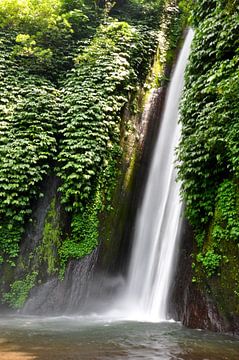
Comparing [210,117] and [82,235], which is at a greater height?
[210,117]

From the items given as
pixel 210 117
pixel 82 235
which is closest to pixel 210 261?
pixel 210 117

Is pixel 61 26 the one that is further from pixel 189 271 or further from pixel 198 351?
pixel 198 351

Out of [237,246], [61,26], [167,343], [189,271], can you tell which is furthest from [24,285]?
[61,26]

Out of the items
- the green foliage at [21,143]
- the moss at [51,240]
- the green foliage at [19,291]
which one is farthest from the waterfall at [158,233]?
the green foliage at [21,143]

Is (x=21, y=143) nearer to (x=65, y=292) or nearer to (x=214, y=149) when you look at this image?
(x=65, y=292)

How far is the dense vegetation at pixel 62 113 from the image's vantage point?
9211mm

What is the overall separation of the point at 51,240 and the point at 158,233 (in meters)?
2.95

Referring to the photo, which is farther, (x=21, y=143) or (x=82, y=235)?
(x=21, y=143)

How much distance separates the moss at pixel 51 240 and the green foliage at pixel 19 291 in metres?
0.47

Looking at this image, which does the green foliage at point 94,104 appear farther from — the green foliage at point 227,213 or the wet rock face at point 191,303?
the green foliage at point 227,213

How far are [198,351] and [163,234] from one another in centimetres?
461

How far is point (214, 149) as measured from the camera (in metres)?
6.80

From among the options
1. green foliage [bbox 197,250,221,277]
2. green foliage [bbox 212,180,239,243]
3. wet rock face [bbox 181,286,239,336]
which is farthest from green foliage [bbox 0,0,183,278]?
green foliage [bbox 212,180,239,243]

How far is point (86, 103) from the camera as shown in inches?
406
